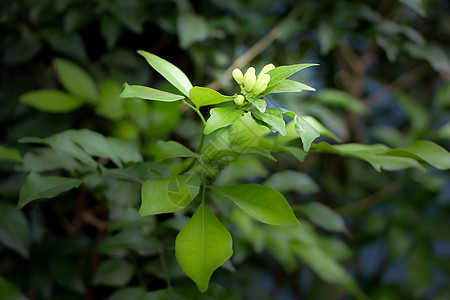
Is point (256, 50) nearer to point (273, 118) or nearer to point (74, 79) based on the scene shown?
point (74, 79)

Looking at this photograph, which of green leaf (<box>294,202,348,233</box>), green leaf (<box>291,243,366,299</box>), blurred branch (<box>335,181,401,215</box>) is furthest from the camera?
blurred branch (<box>335,181,401,215</box>)

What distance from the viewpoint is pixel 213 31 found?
36.3 inches

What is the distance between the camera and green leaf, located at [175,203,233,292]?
38 cm

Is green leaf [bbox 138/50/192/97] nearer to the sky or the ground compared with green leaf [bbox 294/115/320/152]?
nearer to the sky

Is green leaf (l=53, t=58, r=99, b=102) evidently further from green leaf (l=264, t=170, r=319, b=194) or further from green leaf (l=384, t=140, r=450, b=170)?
green leaf (l=384, t=140, r=450, b=170)

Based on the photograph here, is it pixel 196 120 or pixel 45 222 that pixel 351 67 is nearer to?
pixel 196 120

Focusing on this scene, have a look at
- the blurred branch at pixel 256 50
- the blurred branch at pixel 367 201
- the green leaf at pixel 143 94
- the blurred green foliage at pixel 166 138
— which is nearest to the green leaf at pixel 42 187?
the blurred green foliage at pixel 166 138

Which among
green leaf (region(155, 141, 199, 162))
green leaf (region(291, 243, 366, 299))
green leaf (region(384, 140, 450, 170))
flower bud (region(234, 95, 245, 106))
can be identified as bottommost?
green leaf (region(291, 243, 366, 299))

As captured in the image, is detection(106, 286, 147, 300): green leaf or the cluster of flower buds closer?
the cluster of flower buds

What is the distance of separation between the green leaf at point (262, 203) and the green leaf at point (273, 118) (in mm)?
74

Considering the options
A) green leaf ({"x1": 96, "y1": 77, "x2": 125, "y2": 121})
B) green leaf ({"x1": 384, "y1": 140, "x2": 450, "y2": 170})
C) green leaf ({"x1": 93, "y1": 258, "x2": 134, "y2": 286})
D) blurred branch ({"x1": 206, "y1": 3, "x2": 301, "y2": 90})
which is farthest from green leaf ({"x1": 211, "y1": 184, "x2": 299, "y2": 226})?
blurred branch ({"x1": 206, "y1": 3, "x2": 301, "y2": 90})

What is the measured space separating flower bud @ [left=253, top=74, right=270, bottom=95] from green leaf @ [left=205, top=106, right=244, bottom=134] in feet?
0.10

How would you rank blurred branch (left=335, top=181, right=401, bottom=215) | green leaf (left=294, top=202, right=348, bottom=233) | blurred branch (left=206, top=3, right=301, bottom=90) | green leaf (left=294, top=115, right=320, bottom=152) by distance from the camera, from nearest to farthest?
green leaf (left=294, top=115, right=320, bottom=152) → green leaf (left=294, top=202, right=348, bottom=233) → blurred branch (left=206, top=3, right=301, bottom=90) → blurred branch (left=335, top=181, right=401, bottom=215)

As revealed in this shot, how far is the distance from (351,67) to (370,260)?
1.00m
